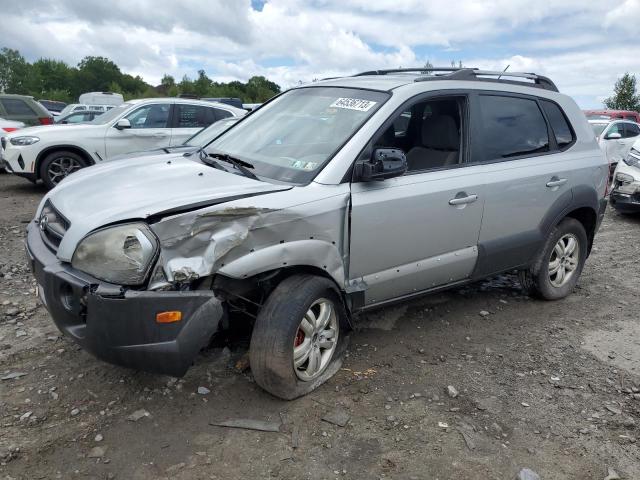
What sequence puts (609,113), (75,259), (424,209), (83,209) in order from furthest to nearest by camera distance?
(609,113) < (424,209) < (83,209) < (75,259)

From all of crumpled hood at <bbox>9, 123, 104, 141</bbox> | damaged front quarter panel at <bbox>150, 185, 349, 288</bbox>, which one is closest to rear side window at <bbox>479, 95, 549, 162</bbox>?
damaged front quarter panel at <bbox>150, 185, 349, 288</bbox>

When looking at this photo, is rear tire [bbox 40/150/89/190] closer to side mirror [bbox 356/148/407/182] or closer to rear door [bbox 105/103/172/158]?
rear door [bbox 105/103/172/158]

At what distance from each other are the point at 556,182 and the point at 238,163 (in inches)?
102

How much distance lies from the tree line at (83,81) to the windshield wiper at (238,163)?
79702 millimetres

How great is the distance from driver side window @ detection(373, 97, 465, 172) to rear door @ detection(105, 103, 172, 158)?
19.3 ft

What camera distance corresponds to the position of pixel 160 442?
9.23 ft

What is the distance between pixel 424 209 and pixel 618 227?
6.11 m

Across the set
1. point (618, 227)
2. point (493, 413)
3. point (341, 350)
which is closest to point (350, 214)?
point (341, 350)

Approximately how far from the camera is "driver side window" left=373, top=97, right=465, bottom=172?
12.9ft

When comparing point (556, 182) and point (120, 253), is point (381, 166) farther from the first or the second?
point (556, 182)

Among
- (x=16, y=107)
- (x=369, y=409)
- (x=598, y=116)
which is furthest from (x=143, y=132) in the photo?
(x=598, y=116)

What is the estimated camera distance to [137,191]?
305 centimetres

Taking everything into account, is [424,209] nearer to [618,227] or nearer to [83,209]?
[83,209]

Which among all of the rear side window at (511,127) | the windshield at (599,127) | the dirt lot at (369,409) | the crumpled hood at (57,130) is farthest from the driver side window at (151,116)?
the windshield at (599,127)
